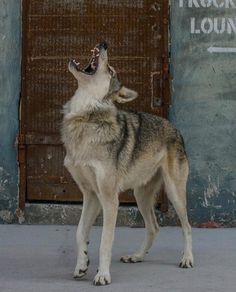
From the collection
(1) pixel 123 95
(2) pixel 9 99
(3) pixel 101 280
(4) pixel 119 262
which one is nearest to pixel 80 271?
(3) pixel 101 280

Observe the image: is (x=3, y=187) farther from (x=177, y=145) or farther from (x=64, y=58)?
(x=177, y=145)

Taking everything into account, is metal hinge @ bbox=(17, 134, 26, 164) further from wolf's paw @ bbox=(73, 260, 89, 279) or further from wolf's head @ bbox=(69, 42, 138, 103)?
wolf's paw @ bbox=(73, 260, 89, 279)

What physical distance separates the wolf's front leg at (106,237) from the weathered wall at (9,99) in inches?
107

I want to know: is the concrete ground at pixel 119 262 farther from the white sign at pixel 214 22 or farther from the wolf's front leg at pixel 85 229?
the white sign at pixel 214 22

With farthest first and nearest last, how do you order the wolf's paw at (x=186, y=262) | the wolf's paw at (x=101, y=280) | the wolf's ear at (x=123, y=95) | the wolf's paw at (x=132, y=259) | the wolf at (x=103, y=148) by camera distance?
1. the wolf's paw at (x=132, y=259)
2. the wolf's paw at (x=186, y=262)
3. the wolf's ear at (x=123, y=95)
4. the wolf at (x=103, y=148)
5. the wolf's paw at (x=101, y=280)

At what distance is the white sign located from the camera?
8781 mm

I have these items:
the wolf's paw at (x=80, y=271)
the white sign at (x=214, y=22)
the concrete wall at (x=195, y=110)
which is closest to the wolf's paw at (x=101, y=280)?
the wolf's paw at (x=80, y=271)

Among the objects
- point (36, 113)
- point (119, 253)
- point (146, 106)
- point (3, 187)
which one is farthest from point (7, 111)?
point (119, 253)

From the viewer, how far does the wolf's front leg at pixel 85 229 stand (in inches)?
255

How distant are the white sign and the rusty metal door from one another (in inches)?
12.1

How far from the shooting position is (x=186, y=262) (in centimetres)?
699

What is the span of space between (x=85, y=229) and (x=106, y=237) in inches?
14.2

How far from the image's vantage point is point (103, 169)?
6438mm

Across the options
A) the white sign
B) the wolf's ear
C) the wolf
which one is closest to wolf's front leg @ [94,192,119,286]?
the wolf
